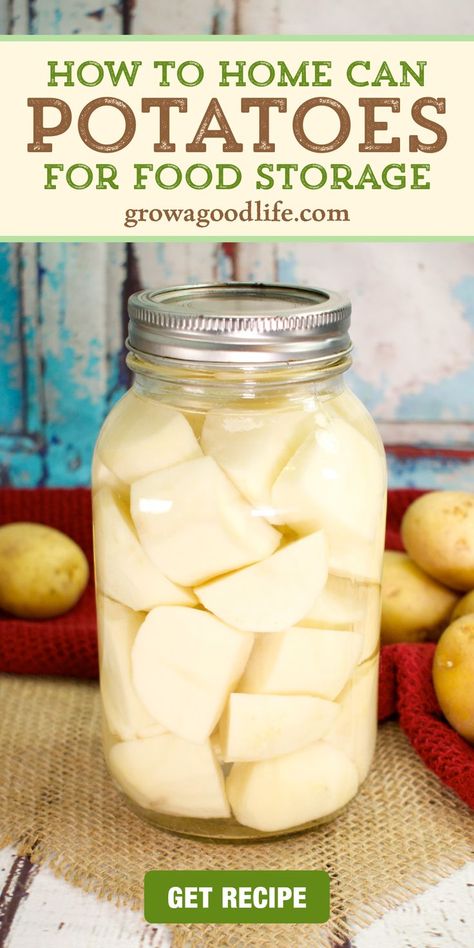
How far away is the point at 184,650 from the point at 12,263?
799mm

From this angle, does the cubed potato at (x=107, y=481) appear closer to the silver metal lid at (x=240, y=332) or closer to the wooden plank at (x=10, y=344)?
the silver metal lid at (x=240, y=332)

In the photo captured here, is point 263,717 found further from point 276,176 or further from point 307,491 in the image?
point 276,176

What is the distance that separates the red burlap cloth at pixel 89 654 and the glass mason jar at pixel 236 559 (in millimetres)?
109

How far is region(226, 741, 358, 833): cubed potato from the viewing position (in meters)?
0.86

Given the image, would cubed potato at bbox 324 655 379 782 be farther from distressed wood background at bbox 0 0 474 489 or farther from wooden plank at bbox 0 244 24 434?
wooden plank at bbox 0 244 24 434

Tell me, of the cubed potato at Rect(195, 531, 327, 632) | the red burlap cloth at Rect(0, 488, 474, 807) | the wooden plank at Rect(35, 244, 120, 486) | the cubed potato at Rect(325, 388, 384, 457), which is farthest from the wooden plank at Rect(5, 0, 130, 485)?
the cubed potato at Rect(195, 531, 327, 632)

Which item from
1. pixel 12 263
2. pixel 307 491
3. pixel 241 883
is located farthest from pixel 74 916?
pixel 12 263

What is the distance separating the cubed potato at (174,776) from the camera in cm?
85

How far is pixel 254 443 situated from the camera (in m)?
0.82

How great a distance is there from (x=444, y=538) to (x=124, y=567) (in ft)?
1.36

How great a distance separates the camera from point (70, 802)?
963 mm

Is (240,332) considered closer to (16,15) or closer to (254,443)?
(254,443)

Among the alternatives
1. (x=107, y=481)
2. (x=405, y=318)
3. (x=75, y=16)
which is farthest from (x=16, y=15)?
(x=107, y=481)

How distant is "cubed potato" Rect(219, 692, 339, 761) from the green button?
96 millimetres
